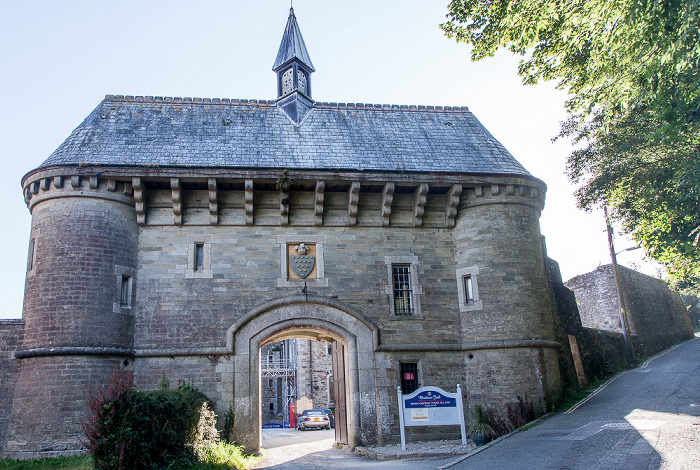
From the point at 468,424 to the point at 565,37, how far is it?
29.3ft

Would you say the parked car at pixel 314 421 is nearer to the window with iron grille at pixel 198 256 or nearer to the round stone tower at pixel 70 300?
the window with iron grille at pixel 198 256

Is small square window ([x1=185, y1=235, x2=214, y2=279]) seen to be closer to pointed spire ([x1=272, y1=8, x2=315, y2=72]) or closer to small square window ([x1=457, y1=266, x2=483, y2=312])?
small square window ([x1=457, y1=266, x2=483, y2=312])

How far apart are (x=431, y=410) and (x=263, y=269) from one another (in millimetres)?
5229

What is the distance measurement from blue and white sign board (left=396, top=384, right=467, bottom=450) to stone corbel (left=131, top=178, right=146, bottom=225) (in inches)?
296

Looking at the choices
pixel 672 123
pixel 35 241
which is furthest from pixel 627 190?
pixel 35 241

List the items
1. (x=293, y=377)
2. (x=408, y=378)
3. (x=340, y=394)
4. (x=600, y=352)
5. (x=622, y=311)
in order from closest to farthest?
(x=408, y=378)
(x=340, y=394)
(x=600, y=352)
(x=622, y=311)
(x=293, y=377)

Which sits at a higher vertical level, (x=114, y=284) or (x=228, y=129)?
(x=228, y=129)

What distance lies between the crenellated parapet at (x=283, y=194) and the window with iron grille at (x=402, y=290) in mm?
1228

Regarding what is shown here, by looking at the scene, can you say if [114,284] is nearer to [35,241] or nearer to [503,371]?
[35,241]

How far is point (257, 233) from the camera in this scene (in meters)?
14.2

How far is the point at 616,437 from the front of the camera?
955 cm

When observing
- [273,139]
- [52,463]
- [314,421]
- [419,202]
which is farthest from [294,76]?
[314,421]

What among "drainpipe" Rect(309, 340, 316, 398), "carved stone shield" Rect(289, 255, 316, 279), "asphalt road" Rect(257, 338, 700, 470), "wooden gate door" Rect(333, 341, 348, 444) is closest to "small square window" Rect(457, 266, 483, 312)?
"asphalt road" Rect(257, 338, 700, 470)

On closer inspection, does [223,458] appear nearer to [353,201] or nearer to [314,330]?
[314,330]
